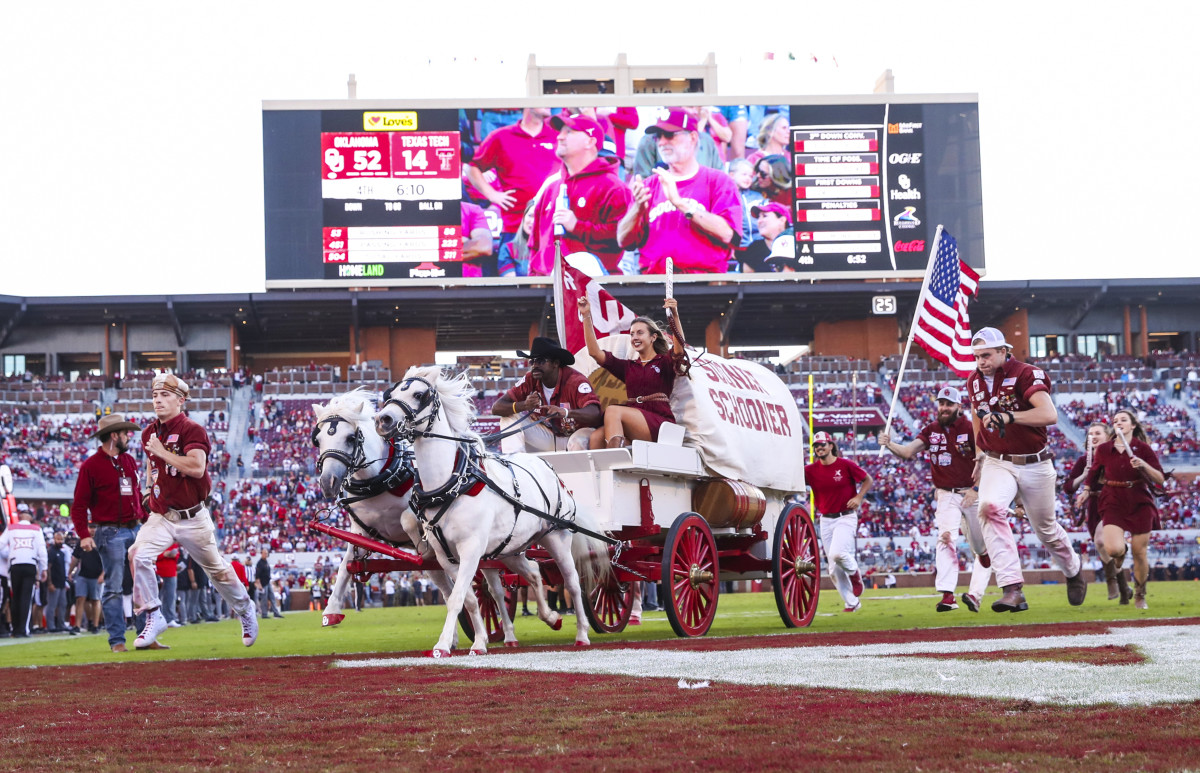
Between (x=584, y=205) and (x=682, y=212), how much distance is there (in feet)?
11.0

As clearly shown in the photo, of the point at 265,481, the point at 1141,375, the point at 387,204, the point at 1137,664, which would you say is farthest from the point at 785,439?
the point at 1141,375

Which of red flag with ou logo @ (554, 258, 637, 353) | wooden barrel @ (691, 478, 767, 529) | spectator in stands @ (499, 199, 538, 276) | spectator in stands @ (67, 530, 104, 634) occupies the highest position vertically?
spectator in stands @ (499, 199, 538, 276)

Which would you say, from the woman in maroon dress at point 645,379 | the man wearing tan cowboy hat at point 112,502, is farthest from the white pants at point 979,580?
the man wearing tan cowboy hat at point 112,502

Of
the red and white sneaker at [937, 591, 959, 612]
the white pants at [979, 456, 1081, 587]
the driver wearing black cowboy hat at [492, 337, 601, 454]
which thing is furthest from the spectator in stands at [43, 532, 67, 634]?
the white pants at [979, 456, 1081, 587]

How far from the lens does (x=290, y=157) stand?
153ft

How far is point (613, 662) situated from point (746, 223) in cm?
3977

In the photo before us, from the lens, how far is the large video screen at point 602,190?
45.9 m

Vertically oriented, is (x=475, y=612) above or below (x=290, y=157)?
below

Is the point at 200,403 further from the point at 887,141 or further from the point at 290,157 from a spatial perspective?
the point at 887,141

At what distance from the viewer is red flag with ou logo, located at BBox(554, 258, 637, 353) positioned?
42.7 feet

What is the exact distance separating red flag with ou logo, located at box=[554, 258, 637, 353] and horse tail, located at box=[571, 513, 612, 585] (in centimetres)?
274

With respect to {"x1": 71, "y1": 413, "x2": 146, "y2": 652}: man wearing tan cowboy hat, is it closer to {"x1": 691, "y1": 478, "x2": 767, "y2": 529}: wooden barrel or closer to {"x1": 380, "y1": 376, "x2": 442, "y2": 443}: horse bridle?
{"x1": 380, "y1": 376, "x2": 442, "y2": 443}: horse bridle

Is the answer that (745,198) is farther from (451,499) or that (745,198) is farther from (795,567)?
(451,499)

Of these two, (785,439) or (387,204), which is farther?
(387,204)
